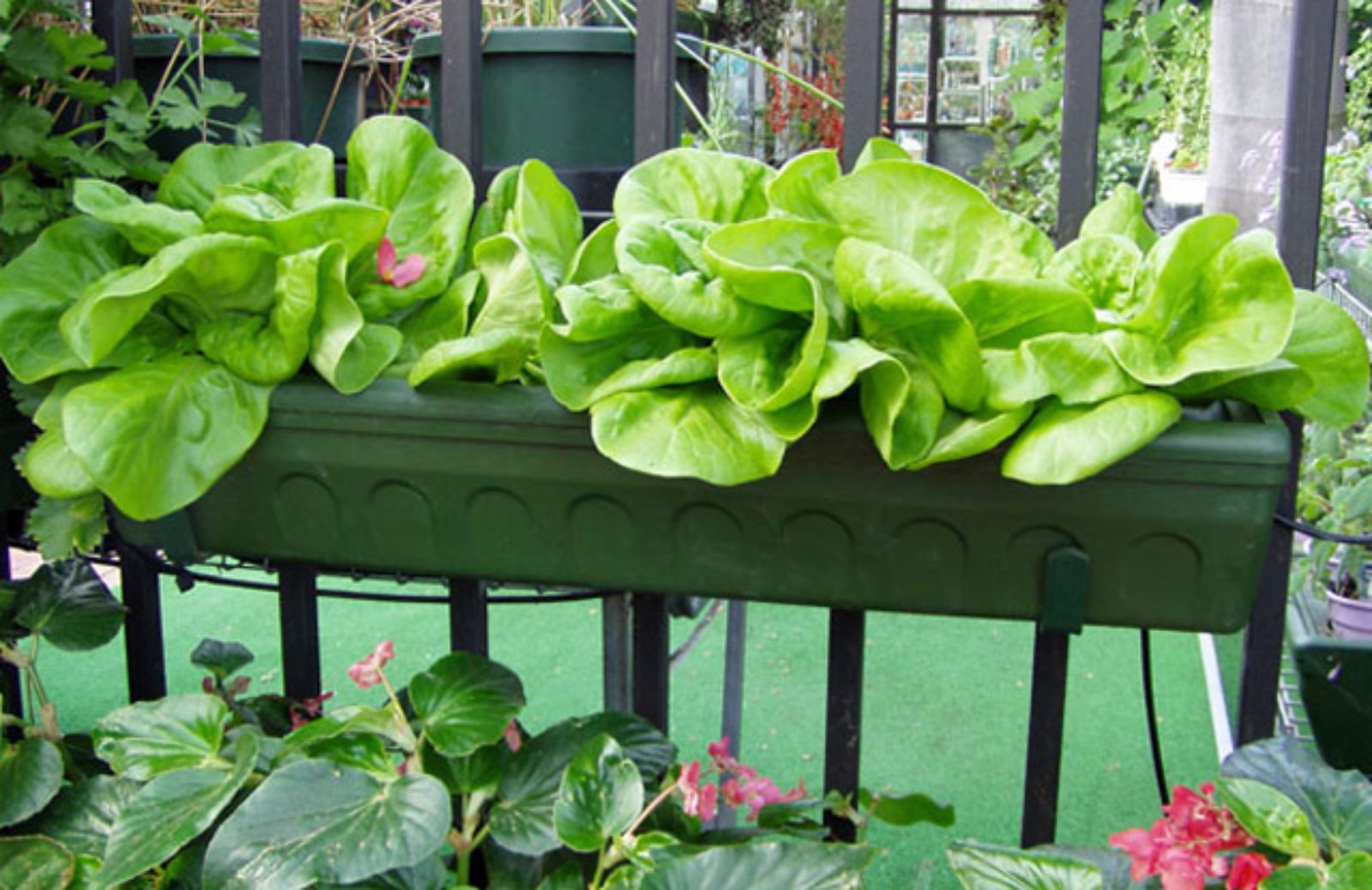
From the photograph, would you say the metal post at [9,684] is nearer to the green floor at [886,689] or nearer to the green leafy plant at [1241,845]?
the green leafy plant at [1241,845]

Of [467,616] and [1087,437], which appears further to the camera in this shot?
[467,616]

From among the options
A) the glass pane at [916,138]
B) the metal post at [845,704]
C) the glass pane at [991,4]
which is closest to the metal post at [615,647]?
the metal post at [845,704]

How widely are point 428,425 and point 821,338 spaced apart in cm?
25

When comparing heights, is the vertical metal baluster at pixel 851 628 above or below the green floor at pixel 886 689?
above

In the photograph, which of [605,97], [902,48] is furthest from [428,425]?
[902,48]

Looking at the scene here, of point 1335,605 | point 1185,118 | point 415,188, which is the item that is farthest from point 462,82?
point 1185,118

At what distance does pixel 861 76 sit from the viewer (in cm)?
93

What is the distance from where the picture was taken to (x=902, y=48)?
783cm

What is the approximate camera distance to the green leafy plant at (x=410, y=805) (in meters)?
0.76

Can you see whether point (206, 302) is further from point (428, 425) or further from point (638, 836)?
point (638, 836)

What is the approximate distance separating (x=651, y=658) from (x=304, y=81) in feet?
2.27

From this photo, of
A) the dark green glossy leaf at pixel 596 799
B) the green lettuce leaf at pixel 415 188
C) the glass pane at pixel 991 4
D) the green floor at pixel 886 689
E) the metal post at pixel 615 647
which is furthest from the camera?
the glass pane at pixel 991 4

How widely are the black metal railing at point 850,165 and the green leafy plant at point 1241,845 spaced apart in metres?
0.13

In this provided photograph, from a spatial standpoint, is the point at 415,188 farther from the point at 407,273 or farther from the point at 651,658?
the point at 651,658
